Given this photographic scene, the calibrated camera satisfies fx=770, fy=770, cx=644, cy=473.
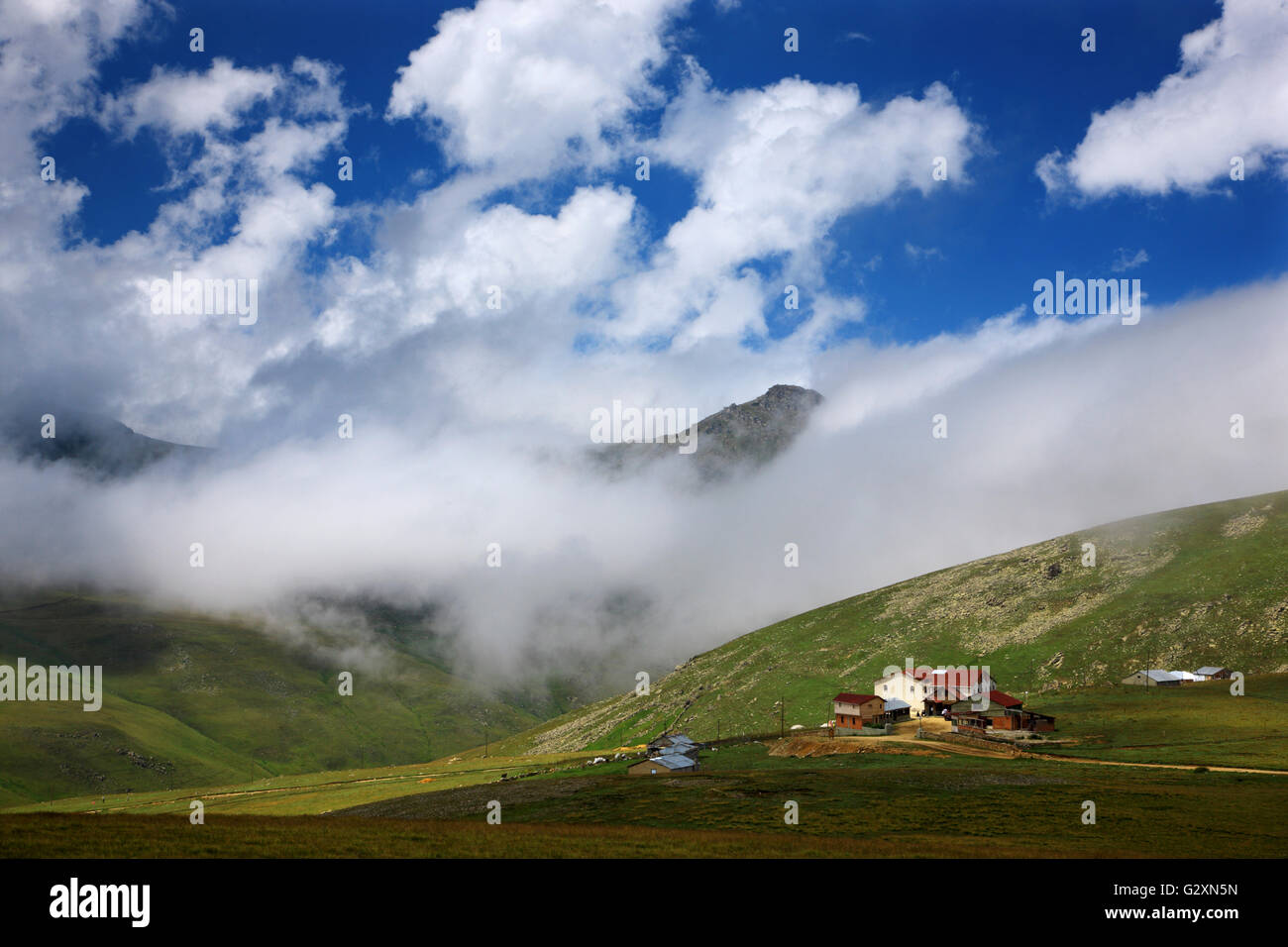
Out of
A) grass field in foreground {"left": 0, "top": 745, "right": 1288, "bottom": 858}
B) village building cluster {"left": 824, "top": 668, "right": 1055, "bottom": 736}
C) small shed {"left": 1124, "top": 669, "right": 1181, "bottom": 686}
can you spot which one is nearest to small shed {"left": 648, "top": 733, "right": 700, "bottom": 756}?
grass field in foreground {"left": 0, "top": 745, "right": 1288, "bottom": 858}

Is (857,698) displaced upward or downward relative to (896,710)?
upward

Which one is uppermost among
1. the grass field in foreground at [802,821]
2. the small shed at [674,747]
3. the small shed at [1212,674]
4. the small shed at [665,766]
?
the grass field in foreground at [802,821]

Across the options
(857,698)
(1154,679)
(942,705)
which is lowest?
(942,705)

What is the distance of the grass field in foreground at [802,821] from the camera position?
1594 inches

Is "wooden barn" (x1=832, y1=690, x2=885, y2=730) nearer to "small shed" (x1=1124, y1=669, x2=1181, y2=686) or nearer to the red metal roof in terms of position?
the red metal roof

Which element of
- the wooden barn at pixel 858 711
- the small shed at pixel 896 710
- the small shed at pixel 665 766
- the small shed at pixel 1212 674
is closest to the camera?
the small shed at pixel 665 766

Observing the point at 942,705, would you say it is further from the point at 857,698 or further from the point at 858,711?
the point at 858,711

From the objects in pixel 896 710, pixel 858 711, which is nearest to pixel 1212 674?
pixel 896 710

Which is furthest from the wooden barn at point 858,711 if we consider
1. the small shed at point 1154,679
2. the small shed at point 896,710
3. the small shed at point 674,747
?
the small shed at point 1154,679

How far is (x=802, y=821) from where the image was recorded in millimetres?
62812

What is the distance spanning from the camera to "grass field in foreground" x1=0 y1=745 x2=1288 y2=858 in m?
40.5

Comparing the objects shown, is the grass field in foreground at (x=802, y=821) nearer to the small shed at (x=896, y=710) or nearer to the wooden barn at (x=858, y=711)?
the wooden barn at (x=858, y=711)
